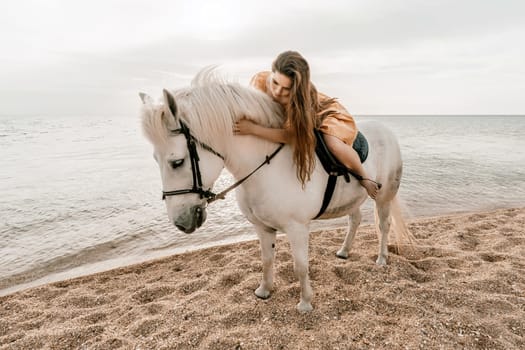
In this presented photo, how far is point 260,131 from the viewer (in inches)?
84.0

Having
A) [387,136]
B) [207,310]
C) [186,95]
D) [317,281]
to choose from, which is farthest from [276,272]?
[186,95]

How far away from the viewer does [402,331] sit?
8.28ft

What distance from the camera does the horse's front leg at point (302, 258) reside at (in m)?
2.52

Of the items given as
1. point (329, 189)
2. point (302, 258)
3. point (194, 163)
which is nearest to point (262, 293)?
point (302, 258)

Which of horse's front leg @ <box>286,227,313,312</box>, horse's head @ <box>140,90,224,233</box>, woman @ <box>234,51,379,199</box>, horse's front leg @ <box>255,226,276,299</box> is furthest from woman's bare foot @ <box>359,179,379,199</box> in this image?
horse's head @ <box>140,90,224,233</box>

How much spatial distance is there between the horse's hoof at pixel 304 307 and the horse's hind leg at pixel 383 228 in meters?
1.47

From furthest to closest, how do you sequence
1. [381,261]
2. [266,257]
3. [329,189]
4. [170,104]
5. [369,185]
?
1. [381,261]
2. [266,257]
3. [369,185]
4. [329,189]
5. [170,104]

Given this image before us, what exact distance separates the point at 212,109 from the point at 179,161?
0.43 metres

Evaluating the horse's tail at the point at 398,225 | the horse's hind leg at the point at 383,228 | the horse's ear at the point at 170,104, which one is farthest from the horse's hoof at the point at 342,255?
the horse's ear at the point at 170,104

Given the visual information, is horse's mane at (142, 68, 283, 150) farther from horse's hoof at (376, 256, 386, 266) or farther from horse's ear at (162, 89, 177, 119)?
horse's hoof at (376, 256, 386, 266)

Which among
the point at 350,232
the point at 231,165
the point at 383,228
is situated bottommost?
the point at 350,232

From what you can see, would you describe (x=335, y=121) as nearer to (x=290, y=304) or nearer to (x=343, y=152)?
(x=343, y=152)

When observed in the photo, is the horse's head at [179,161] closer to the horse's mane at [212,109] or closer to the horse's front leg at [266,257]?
the horse's mane at [212,109]

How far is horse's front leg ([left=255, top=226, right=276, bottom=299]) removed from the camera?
2.83 meters
